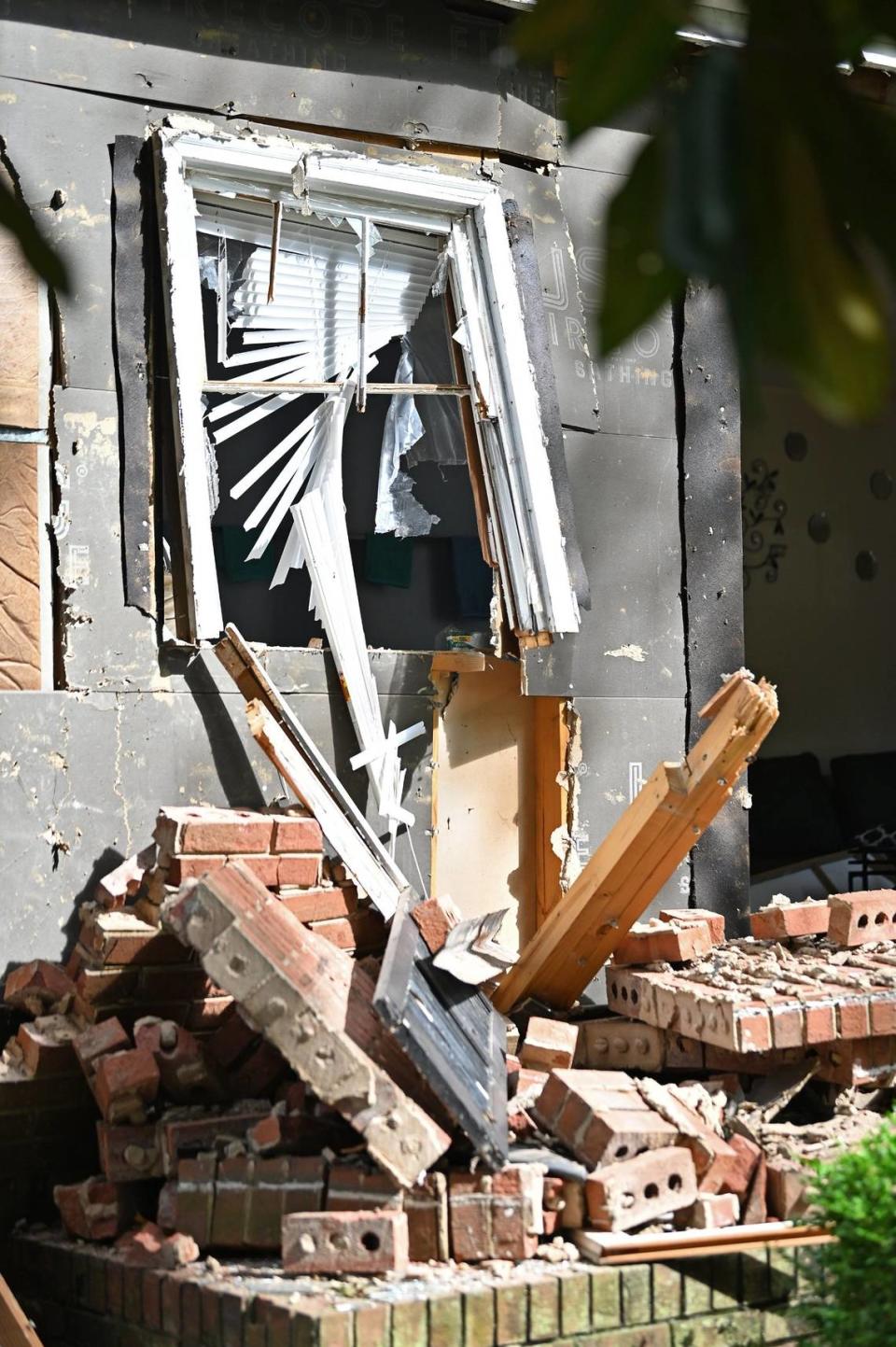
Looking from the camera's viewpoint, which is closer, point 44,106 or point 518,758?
point 44,106

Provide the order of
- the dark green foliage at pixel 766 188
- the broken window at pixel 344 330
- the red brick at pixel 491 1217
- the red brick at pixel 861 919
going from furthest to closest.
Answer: the broken window at pixel 344 330 < the red brick at pixel 861 919 < the red brick at pixel 491 1217 < the dark green foliage at pixel 766 188

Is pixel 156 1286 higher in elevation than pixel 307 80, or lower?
lower

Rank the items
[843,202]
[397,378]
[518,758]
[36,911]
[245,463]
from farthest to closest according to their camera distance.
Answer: [245,463] → [397,378] → [518,758] → [36,911] → [843,202]

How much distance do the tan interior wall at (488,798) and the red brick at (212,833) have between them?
1.28 m

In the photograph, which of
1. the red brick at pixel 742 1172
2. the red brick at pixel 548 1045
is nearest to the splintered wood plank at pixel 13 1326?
the red brick at pixel 548 1045

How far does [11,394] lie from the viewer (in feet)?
17.2

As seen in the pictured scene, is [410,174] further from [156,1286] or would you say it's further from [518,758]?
[156,1286]

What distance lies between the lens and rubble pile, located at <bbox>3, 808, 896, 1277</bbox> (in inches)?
149

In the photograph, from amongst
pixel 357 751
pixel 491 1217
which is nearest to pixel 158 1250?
pixel 491 1217

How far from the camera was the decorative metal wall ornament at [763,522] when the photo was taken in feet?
37.9

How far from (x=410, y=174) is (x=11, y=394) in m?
1.86

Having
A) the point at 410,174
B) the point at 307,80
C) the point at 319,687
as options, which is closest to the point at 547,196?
the point at 410,174

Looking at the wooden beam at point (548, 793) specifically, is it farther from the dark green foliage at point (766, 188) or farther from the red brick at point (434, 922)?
the dark green foliage at point (766, 188)

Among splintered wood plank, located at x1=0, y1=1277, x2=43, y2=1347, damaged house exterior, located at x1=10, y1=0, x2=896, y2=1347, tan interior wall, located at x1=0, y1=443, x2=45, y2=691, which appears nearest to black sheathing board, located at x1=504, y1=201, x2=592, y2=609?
damaged house exterior, located at x1=10, y1=0, x2=896, y2=1347
